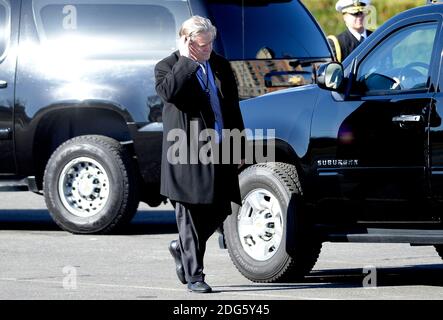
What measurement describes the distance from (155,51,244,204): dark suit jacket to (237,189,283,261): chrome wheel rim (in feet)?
2.20

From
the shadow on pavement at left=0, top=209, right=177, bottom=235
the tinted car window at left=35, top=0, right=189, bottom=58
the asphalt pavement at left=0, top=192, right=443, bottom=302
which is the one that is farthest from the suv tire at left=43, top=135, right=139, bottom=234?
the tinted car window at left=35, top=0, right=189, bottom=58

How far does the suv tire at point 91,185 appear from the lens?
13.5 m

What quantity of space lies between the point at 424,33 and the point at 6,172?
198 inches

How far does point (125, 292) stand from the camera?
384 inches

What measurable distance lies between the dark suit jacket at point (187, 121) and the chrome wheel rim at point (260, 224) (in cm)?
67

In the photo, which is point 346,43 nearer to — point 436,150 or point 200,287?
point 436,150

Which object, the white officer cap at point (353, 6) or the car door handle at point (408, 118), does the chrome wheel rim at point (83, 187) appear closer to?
the white officer cap at point (353, 6)

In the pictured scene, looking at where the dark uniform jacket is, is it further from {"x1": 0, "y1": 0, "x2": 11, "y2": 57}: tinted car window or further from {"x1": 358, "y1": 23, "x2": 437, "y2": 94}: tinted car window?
{"x1": 358, "y1": 23, "x2": 437, "y2": 94}: tinted car window

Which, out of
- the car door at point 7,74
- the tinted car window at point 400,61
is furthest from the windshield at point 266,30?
the tinted car window at point 400,61

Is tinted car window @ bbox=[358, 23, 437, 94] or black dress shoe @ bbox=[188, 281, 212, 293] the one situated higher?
tinted car window @ bbox=[358, 23, 437, 94]

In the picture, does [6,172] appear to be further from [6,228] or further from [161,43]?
[161,43]

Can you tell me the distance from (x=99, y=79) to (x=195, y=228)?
4.03 metres

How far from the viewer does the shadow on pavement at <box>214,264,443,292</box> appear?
33.3 ft
